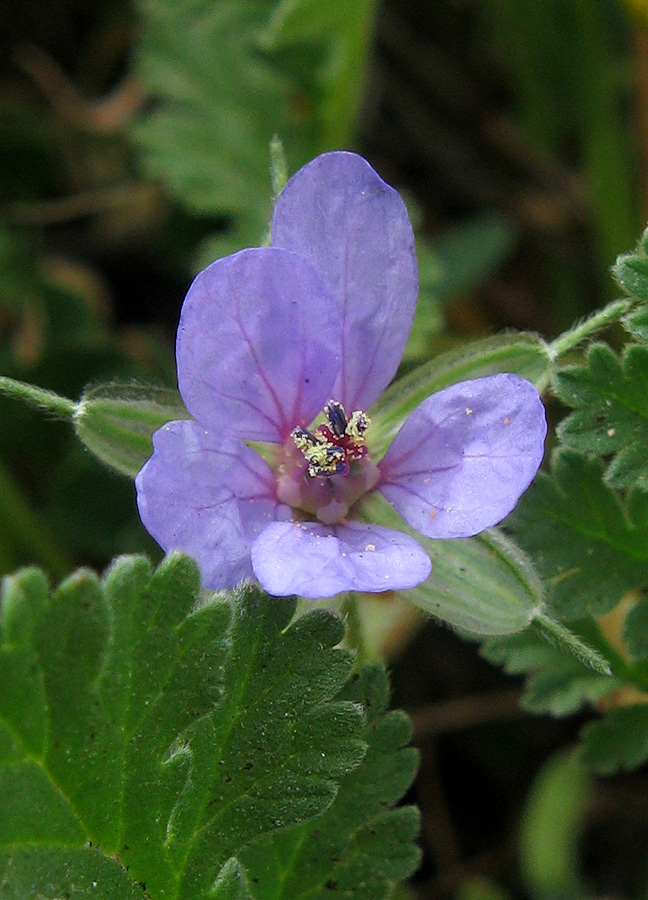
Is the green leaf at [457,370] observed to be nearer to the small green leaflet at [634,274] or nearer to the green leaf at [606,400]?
the green leaf at [606,400]

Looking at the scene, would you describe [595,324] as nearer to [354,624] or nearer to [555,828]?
[354,624]

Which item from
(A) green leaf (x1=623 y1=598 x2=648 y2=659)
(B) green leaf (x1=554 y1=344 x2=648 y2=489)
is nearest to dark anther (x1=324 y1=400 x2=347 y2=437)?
(B) green leaf (x1=554 y1=344 x2=648 y2=489)

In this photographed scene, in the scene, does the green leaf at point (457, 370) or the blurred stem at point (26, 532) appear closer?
the green leaf at point (457, 370)

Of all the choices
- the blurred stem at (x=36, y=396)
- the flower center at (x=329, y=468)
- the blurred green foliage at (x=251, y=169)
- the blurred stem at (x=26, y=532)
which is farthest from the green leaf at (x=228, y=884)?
the blurred stem at (x=26, y=532)

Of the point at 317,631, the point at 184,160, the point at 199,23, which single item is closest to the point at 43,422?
the point at 184,160

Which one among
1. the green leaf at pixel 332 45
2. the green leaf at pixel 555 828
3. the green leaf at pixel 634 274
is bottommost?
the green leaf at pixel 555 828

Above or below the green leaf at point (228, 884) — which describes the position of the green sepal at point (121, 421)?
above

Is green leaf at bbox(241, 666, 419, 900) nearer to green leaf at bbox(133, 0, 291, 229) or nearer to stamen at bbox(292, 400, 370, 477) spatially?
stamen at bbox(292, 400, 370, 477)
